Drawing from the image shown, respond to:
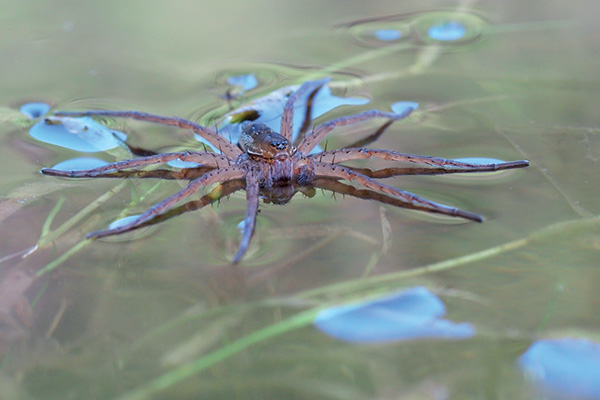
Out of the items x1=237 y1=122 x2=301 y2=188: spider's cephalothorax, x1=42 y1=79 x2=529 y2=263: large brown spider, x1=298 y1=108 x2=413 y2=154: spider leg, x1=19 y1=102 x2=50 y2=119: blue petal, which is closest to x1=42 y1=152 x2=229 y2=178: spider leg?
x1=42 y1=79 x2=529 y2=263: large brown spider

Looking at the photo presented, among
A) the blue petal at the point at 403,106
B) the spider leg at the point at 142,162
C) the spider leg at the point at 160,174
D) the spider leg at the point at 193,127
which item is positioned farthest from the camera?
the blue petal at the point at 403,106

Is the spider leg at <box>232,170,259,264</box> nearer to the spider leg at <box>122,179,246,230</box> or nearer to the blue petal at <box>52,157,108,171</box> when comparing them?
the spider leg at <box>122,179,246,230</box>

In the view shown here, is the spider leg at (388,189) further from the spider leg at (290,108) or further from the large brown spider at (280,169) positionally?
the spider leg at (290,108)

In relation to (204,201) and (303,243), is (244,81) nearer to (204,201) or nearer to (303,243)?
(204,201)

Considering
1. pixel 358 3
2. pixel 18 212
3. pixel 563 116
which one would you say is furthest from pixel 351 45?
pixel 18 212

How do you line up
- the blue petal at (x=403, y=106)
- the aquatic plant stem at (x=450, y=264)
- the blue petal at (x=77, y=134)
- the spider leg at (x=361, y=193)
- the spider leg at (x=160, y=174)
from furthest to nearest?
the blue petal at (x=403, y=106)
the blue petal at (x=77, y=134)
the spider leg at (x=160, y=174)
the spider leg at (x=361, y=193)
the aquatic plant stem at (x=450, y=264)

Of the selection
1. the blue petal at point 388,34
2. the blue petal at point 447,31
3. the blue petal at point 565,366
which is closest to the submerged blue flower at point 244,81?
the blue petal at point 388,34
